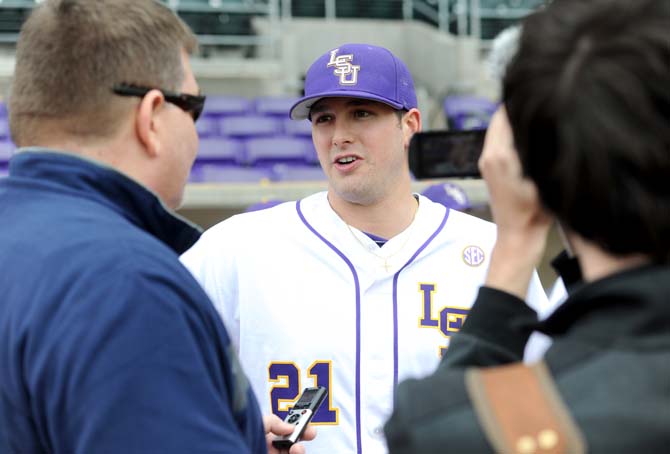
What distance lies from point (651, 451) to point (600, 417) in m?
0.06

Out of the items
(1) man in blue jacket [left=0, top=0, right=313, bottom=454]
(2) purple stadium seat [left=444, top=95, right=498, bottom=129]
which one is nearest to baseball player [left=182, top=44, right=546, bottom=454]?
(1) man in blue jacket [left=0, top=0, right=313, bottom=454]

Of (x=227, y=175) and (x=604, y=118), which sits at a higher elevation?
(x=604, y=118)

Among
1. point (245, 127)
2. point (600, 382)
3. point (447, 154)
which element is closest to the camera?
point (600, 382)

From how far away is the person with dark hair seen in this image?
3.21 ft

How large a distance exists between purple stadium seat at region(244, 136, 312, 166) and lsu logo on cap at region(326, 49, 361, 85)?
5.97 metres

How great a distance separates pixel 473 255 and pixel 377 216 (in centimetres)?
33

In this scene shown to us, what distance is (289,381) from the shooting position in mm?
2592

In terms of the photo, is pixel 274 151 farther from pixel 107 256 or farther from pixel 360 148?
pixel 107 256

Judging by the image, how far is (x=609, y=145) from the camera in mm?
1014

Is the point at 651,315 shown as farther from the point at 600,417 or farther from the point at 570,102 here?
the point at 570,102

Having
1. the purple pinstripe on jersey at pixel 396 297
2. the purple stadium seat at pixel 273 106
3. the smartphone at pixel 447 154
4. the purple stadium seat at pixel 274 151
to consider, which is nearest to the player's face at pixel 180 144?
the purple pinstripe on jersey at pixel 396 297

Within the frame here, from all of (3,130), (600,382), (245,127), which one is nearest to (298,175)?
(245,127)

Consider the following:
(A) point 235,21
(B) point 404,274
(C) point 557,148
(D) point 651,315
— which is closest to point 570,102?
(C) point 557,148

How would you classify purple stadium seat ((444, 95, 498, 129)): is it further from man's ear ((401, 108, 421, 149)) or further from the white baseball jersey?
the white baseball jersey
